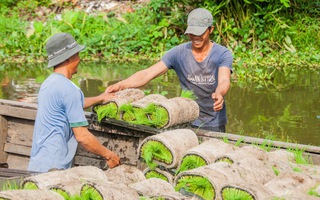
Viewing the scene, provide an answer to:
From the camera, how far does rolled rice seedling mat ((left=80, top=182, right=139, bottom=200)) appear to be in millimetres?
4359

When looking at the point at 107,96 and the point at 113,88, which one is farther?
the point at 113,88

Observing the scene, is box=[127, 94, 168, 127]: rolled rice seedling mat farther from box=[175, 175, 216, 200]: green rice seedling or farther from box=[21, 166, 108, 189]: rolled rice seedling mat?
box=[175, 175, 216, 200]: green rice seedling

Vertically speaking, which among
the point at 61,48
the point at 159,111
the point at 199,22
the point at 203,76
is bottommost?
the point at 159,111

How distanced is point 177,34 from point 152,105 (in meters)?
11.1

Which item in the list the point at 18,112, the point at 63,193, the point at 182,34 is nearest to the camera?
the point at 63,193

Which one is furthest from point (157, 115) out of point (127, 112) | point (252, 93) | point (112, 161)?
point (252, 93)

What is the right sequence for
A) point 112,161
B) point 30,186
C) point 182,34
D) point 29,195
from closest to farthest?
point 29,195
point 30,186
point 112,161
point 182,34

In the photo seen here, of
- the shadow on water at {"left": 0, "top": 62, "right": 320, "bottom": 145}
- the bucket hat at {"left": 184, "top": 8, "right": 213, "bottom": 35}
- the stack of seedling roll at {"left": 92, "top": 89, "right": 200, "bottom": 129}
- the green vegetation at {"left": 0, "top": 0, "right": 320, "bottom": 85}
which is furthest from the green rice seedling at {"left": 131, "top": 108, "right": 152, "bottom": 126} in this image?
the green vegetation at {"left": 0, "top": 0, "right": 320, "bottom": 85}

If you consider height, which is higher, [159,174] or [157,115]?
[157,115]

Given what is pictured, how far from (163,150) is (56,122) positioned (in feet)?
3.01

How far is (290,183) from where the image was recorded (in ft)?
15.7

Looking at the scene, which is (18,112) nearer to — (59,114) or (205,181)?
(59,114)

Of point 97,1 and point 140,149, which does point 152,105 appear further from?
point 97,1

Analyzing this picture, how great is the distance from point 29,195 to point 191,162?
1522 millimetres
